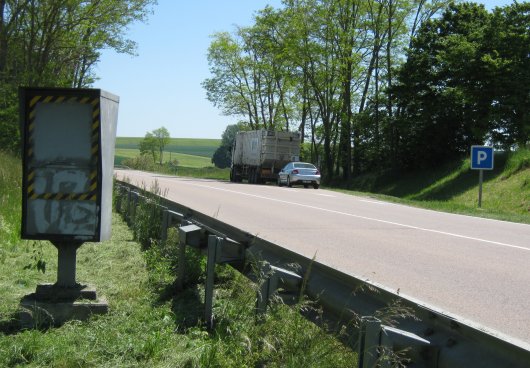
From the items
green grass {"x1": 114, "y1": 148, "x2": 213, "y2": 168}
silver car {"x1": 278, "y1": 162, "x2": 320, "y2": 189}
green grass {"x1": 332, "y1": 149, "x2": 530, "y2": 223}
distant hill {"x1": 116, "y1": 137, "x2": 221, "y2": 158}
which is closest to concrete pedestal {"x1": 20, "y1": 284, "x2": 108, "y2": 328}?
green grass {"x1": 332, "y1": 149, "x2": 530, "y2": 223}

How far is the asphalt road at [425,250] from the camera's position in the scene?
260 inches

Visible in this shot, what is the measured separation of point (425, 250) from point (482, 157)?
12710 mm

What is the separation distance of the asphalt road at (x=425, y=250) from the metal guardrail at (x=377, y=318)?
15cm

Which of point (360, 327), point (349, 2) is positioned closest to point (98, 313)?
point (360, 327)

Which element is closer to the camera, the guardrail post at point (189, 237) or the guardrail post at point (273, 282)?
the guardrail post at point (273, 282)

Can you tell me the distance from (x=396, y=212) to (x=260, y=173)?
85.6 ft

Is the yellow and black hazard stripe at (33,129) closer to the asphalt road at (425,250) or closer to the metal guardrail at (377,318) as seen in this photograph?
the metal guardrail at (377,318)

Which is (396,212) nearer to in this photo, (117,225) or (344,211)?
(344,211)

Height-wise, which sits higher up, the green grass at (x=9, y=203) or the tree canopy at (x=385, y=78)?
the tree canopy at (x=385, y=78)

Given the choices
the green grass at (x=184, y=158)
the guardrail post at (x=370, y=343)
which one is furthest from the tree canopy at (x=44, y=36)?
the green grass at (x=184, y=158)

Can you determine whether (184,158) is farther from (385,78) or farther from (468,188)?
(468,188)

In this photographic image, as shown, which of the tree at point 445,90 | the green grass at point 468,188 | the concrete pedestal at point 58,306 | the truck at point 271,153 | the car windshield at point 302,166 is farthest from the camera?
the truck at point 271,153

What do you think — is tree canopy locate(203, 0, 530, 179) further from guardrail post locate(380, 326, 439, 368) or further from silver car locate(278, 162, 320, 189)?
guardrail post locate(380, 326, 439, 368)

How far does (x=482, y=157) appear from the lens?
71.8 ft
